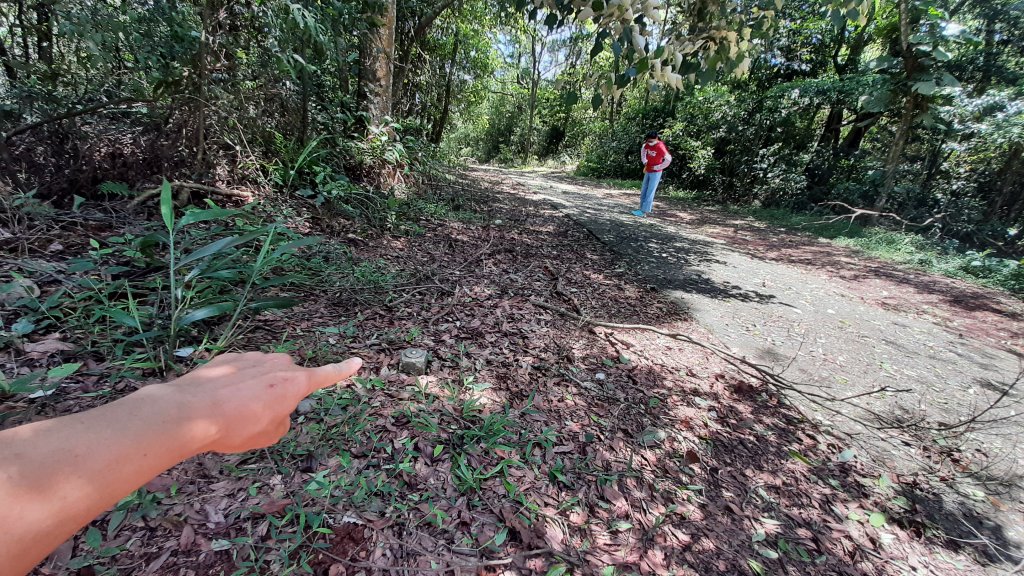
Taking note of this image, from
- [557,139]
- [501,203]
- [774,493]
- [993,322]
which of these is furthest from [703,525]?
[557,139]

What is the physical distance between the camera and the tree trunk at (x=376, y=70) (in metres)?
4.80

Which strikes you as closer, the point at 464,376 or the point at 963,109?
the point at 464,376

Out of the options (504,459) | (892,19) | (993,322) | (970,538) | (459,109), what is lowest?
(970,538)

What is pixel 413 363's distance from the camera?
2.18 metres

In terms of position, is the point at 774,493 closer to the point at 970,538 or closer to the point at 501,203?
the point at 970,538

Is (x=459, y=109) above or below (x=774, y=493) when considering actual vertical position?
above

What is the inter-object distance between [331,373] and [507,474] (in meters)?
1.03

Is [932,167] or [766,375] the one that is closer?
[766,375]

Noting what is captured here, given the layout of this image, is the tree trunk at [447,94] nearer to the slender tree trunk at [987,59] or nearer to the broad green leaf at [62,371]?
the broad green leaf at [62,371]

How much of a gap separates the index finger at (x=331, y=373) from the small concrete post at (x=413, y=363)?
1222mm

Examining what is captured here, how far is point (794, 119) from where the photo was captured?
10.1m

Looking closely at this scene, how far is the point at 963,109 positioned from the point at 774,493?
962cm

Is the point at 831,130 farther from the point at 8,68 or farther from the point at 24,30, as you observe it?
the point at 8,68

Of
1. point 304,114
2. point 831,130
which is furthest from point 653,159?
point 831,130
